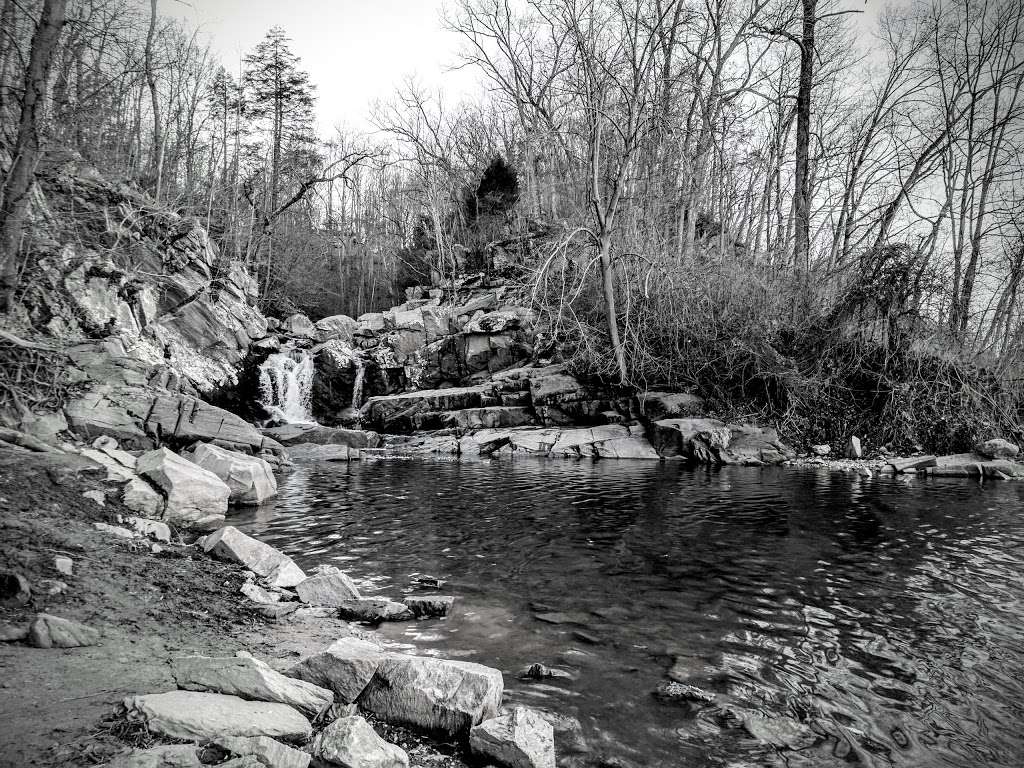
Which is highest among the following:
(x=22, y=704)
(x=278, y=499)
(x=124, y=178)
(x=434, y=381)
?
(x=124, y=178)

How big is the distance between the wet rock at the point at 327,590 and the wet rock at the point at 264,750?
9.60ft

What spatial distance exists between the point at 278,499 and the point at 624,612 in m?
7.53

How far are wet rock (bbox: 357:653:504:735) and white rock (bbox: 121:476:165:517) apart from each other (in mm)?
5340

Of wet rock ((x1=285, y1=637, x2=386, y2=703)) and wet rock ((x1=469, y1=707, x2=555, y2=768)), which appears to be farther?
wet rock ((x1=285, y1=637, x2=386, y2=703))

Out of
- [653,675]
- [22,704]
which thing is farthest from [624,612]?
[22,704]

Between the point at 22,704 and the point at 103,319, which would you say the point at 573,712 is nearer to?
the point at 22,704

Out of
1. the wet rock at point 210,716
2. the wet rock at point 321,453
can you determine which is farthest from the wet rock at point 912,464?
the wet rock at point 210,716

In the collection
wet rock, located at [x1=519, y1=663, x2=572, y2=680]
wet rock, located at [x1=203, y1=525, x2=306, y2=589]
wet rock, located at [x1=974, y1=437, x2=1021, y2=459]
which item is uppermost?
wet rock, located at [x1=974, y1=437, x2=1021, y2=459]

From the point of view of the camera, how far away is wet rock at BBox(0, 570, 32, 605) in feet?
11.5

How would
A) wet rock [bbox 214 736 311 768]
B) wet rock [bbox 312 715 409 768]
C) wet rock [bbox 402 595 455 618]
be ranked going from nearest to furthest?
wet rock [bbox 214 736 311 768]
wet rock [bbox 312 715 409 768]
wet rock [bbox 402 595 455 618]

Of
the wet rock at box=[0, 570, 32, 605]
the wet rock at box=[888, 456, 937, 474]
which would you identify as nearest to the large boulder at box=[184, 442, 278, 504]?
the wet rock at box=[0, 570, 32, 605]

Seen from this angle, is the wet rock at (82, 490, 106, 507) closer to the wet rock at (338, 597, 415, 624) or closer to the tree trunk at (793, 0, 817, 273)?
the wet rock at (338, 597, 415, 624)

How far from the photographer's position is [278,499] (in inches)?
404

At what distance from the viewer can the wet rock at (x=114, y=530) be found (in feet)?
18.4
